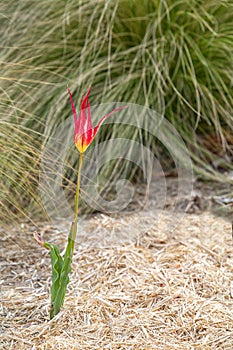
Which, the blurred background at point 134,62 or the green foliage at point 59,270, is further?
the blurred background at point 134,62

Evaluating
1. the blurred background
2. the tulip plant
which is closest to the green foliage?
the tulip plant

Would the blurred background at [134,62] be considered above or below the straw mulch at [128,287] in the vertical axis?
above

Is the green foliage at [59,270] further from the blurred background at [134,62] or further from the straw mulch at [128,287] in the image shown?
the blurred background at [134,62]

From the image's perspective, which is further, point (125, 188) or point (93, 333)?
point (125, 188)

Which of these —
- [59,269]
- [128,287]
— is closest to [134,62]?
[128,287]

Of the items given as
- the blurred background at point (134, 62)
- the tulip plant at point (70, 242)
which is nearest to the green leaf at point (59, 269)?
the tulip plant at point (70, 242)

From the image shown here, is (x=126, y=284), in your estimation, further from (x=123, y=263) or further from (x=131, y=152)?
(x=131, y=152)

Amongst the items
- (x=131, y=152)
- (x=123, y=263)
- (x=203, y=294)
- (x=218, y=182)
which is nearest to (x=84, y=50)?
(x=131, y=152)
